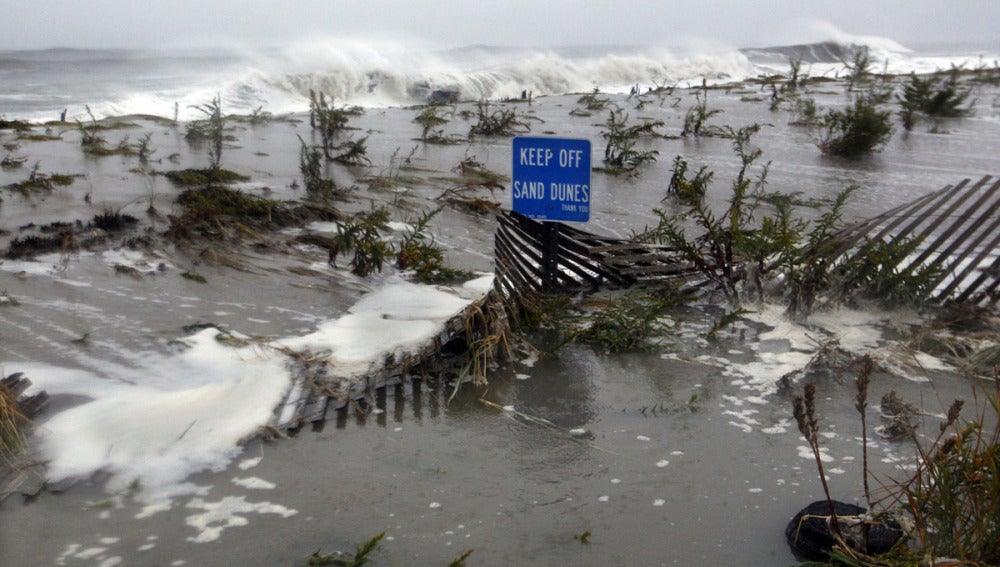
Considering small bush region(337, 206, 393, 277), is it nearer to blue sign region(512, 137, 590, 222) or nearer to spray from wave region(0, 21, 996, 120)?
blue sign region(512, 137, 590, 222)

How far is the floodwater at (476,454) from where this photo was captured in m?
3.12

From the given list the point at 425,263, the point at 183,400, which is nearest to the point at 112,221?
the point at 425,263

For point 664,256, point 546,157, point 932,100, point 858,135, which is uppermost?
point 932,100

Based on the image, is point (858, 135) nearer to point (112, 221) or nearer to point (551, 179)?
point (551, 179)

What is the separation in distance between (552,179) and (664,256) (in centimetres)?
155

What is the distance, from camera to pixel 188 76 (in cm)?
3653

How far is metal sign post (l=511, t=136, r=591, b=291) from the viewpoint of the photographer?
519cm

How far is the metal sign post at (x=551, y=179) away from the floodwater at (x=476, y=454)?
1006 mm

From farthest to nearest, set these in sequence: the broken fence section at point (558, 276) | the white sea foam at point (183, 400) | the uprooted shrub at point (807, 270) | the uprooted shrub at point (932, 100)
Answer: the uprooted shrub at point (932, 100), the uprooted shrub at point (807, 270), the broken fence section at point (558, 276), the white sea foam at point (183, 400)

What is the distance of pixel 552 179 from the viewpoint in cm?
529

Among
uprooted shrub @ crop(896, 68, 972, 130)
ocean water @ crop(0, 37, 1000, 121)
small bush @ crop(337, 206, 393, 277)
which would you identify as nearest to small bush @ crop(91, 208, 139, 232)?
small bush @ crop(337, 206, 393, 277)

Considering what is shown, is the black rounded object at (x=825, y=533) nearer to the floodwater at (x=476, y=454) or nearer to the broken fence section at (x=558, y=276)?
the floodwater at (x=476, y=454)

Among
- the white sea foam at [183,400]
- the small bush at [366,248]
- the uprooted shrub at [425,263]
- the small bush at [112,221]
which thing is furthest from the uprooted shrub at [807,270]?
the small bush at [112,221]

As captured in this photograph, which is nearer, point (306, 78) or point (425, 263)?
point (425, 263)
